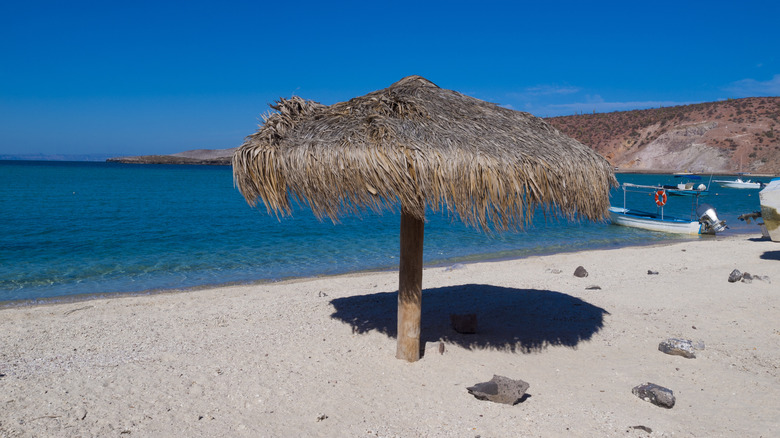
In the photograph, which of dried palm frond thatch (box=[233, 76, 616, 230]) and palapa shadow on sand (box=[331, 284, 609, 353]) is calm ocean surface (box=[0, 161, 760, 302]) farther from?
dried palm frond thatch (box=[233, 76, 616, 230])

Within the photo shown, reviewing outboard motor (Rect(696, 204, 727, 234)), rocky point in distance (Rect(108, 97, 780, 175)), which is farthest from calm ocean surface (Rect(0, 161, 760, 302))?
rocky point in distance (Rect(108, 97, 780, 175))

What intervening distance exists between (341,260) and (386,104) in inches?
333

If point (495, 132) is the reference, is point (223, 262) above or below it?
below

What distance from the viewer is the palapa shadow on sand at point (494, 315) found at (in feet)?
18.2

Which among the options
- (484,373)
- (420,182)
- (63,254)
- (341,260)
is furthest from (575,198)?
(63,254)

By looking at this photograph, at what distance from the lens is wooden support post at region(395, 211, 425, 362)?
186 inches

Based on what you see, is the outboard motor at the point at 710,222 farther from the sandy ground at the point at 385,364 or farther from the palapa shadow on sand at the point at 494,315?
the palapa shadow on sand at the point at 494,315

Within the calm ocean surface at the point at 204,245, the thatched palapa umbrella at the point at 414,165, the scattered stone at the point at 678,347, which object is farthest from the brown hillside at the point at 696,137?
the thatched palapa umbrella at the point at 414,165

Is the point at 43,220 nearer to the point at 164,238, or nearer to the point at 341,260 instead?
the point at 164,238

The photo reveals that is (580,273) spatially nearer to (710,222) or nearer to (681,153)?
(710,222)

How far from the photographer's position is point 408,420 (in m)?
3.90

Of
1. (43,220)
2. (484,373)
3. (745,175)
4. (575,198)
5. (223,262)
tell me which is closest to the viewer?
(575,198)

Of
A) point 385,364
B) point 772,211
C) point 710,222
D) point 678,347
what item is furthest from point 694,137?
point 385,364

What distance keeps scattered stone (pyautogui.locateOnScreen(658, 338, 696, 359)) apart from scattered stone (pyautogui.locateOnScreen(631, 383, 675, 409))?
105 cm
